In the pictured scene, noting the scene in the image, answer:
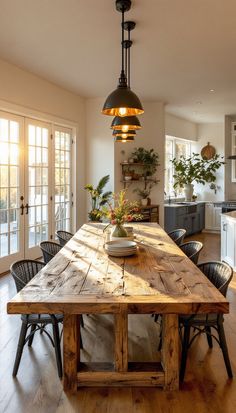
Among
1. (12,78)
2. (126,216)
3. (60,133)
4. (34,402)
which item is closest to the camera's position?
(34,402)

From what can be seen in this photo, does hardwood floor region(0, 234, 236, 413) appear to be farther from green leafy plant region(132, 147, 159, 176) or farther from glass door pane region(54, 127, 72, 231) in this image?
green leafy plant region(132, 147, 159, 176)

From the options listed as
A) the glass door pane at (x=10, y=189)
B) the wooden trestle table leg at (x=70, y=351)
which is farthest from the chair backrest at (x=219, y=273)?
the glass door pane at (x=10, y=189)

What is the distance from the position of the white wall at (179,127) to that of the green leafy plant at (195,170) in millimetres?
595

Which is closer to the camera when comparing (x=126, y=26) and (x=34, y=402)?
(x=34, y=402)

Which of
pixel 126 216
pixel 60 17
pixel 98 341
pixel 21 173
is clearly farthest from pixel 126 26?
pixel 98 341

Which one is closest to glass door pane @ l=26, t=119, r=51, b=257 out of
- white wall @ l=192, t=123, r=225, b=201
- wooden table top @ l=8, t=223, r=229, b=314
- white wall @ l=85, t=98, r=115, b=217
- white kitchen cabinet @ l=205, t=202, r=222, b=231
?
white wall @ l=85, t=98, r=115, b=217

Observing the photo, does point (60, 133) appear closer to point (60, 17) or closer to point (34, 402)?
point (60, 17)

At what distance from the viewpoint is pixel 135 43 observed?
4273 mm

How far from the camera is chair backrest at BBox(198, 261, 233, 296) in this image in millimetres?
2525

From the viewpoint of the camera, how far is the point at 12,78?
5.15 metres

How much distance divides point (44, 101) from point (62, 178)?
1.53 m

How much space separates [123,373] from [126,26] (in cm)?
338

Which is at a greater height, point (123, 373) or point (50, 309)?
point (50, 309)

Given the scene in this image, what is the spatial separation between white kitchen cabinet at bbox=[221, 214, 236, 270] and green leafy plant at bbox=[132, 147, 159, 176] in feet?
7.37
